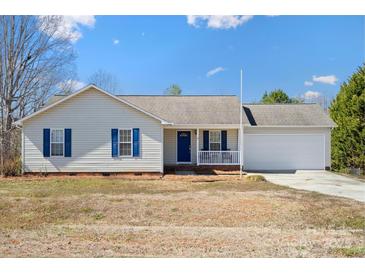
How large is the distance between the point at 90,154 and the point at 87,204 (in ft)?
22.5

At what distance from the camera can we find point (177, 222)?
24.6 ft

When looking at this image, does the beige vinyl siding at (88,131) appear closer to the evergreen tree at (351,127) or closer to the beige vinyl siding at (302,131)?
the beige vinyl siding at (302,131)

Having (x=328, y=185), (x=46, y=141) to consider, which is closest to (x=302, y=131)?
(x=328, y=185)

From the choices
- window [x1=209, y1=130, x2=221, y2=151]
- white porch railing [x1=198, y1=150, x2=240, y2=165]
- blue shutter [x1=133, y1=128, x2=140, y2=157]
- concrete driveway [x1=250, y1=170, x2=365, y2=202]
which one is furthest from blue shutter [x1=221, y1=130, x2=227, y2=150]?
blue shutter [x1=133, y1=128, x2=140, y2=157]

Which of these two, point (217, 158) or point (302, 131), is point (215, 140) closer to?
point (217, 158)

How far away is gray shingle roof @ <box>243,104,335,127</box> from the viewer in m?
19.4

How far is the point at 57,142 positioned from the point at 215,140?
8951 millimetres

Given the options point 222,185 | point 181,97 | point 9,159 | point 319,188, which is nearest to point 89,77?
point 181,97

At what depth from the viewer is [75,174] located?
51.6ft

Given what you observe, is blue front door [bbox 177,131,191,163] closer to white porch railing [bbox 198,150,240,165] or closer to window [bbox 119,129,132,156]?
white porch railing [bbox 198,150,240,165]

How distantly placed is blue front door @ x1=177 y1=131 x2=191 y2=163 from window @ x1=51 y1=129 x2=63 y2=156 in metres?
6.70

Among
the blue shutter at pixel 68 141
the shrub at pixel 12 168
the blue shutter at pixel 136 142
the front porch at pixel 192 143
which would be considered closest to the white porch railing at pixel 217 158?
the front porch at pixel 192 143

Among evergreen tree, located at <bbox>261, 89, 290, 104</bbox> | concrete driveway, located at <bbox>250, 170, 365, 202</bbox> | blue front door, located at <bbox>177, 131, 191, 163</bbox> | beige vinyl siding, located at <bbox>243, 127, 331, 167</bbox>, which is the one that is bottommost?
concrete driveway, located at <bbox>250, 170, 365, 202</bbox>
